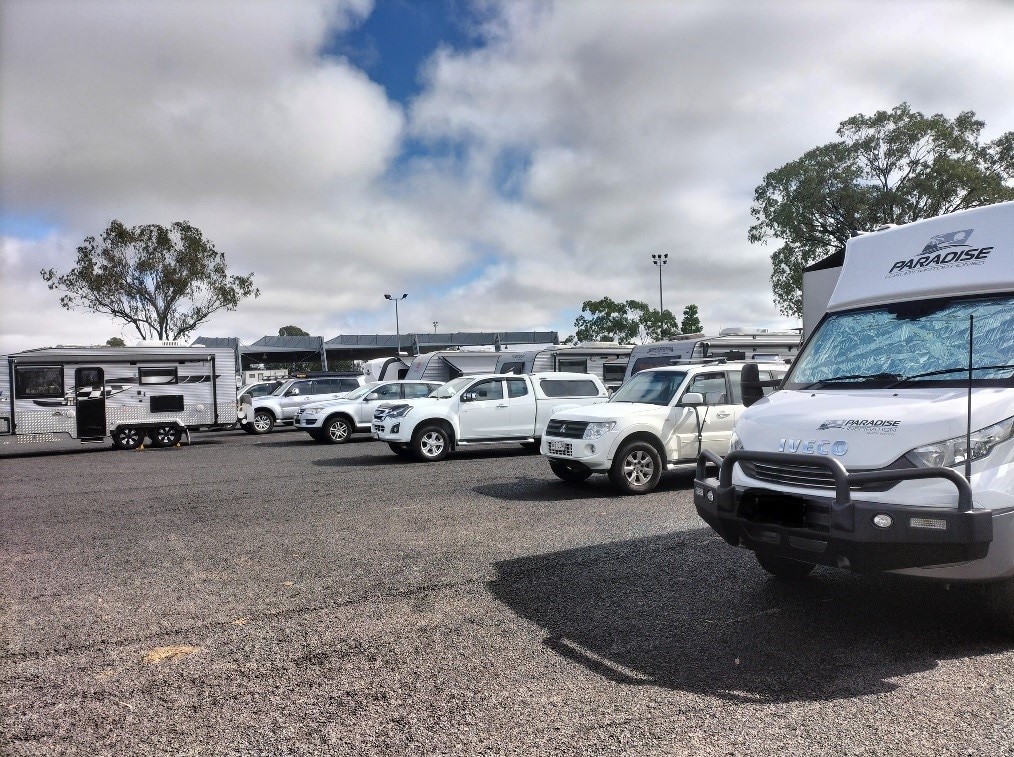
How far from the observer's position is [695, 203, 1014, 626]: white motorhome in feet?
12.5

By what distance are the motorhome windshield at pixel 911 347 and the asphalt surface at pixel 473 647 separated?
4.77ft

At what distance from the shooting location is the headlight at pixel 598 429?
977 centimetres

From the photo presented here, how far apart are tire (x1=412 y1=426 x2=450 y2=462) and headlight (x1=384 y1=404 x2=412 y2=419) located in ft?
1.77

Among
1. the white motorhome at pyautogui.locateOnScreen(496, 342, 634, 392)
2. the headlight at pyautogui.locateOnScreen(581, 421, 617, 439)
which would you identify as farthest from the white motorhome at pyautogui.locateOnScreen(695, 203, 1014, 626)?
the white motorhome at pyautogui.locateOnScreen(496, 342, 634, 392)

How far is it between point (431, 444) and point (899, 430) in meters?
11.2

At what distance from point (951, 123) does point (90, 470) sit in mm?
28683

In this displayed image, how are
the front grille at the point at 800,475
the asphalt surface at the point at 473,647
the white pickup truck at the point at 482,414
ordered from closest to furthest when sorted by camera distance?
1. the asphalt surface at the point at 473,647
2. the front grille at the point at 800,475
3. the white pickup truck at the point at 482,414

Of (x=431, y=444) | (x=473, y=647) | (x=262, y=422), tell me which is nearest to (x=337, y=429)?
(x=262, y=422)

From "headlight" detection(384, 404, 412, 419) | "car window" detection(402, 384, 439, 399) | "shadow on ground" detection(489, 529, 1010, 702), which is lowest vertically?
"shadow on ground" detection(489, 529, 1010, 702)

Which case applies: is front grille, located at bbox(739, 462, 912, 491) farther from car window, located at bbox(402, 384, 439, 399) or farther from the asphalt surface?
car window, located at bbox(402, 384, 439, 399)

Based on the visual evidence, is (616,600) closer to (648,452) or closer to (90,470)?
(648,452)

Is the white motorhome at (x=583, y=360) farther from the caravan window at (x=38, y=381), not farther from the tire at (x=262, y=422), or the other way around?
the caravan window at (x=38, y=381)

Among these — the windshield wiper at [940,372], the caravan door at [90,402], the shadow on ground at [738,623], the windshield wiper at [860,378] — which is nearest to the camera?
the shadow on ground at [738,623]

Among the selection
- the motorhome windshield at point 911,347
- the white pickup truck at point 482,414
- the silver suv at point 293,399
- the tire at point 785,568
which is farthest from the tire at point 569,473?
the silver suv at point 293,399
